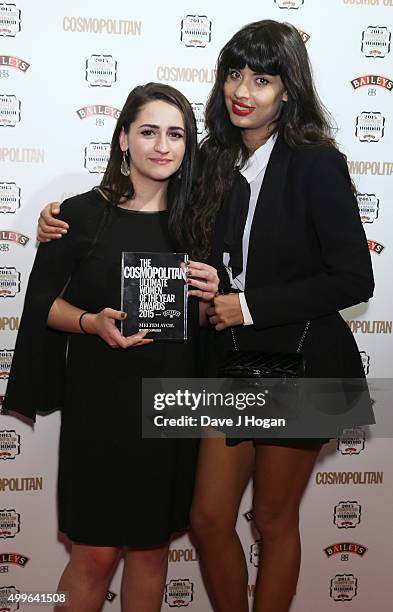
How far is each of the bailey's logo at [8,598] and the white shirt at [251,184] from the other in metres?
1.30

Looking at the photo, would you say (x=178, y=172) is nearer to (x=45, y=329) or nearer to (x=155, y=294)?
(x=155, y=294)

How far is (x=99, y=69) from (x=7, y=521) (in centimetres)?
147

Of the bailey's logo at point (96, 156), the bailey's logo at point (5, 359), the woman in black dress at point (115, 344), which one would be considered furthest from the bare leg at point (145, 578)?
the bailey's logo at point (96, 156)

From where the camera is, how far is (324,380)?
190cm

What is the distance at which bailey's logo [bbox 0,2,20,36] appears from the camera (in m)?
2.19

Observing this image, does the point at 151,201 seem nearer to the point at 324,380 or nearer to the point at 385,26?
the point at 324,380

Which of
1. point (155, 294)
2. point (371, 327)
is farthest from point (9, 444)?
point (371, 327)

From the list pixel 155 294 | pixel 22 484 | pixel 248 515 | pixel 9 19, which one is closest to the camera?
pixel 155 294

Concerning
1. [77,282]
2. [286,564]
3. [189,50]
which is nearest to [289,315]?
[77,282]

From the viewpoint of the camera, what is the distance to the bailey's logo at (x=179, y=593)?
2.54 meters

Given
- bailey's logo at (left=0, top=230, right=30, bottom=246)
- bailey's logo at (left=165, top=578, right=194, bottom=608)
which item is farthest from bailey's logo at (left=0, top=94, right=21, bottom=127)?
bailey's logo at (left=165, top=578, right=194, bottom=608)

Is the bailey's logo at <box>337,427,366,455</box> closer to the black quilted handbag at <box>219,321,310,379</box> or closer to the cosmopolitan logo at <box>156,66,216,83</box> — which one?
the black quilted handbag at <box>219,321,310,379</box>

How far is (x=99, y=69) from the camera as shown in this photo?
2.26m

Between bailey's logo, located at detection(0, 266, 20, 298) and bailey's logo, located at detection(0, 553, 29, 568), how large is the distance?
858 millimetres
